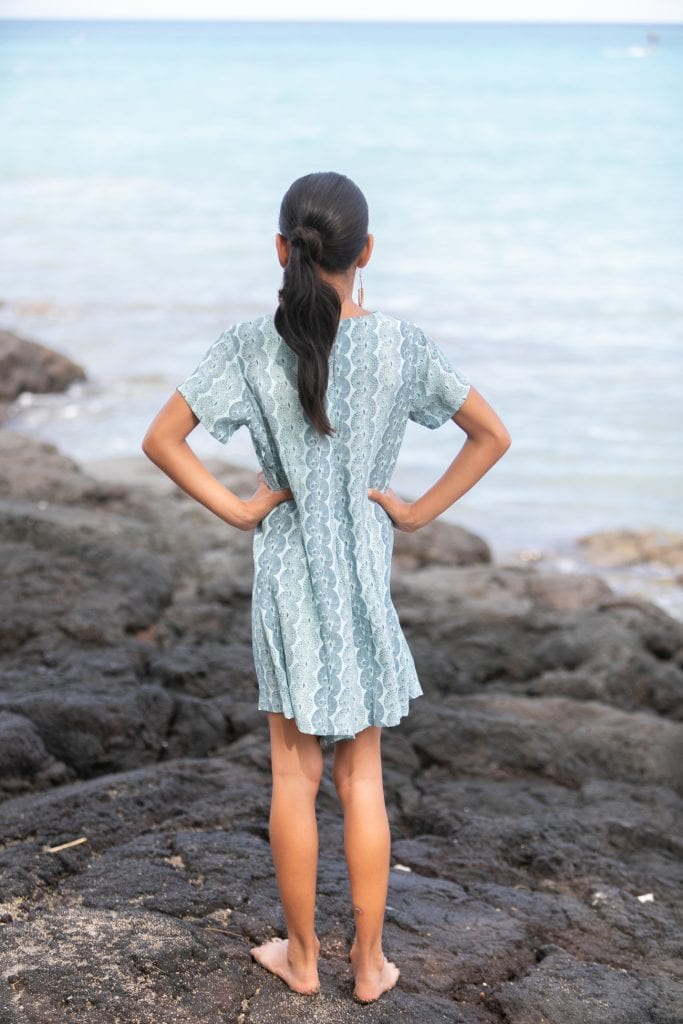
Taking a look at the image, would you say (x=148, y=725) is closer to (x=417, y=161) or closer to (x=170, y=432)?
(x=170, y=432)

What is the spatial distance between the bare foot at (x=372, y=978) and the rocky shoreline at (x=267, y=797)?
3 cm

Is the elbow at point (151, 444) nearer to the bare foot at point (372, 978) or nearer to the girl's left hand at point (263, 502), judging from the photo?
the girl's left hand at point (263, 502)

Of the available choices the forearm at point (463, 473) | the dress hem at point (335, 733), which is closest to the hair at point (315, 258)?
the forearm at point (463, 473)

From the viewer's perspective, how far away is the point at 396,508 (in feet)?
8.89

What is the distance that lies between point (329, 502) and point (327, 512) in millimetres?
22

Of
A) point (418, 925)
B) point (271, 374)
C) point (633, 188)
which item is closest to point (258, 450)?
point (271, 374)

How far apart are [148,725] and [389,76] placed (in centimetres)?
6345

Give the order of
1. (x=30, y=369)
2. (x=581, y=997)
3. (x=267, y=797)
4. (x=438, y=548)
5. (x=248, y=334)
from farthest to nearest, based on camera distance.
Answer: (x=30, y=369)
(x=438, y=548)
(x=267, y=797)
(x=581, y=997)
(x=248, y=334)

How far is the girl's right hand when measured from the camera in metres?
2.67

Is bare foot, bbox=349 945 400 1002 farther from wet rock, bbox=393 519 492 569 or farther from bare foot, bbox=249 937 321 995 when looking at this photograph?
wet rock, bbox=393 519 492 569

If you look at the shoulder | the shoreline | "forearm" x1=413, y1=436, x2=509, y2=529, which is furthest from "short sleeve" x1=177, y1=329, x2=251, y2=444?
the shoreline

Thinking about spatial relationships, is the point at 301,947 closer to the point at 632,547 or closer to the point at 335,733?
the point at 335,733

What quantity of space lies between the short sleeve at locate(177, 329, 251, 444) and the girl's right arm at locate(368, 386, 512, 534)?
1.13ft

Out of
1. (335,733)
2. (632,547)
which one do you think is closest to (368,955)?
(335,733)
